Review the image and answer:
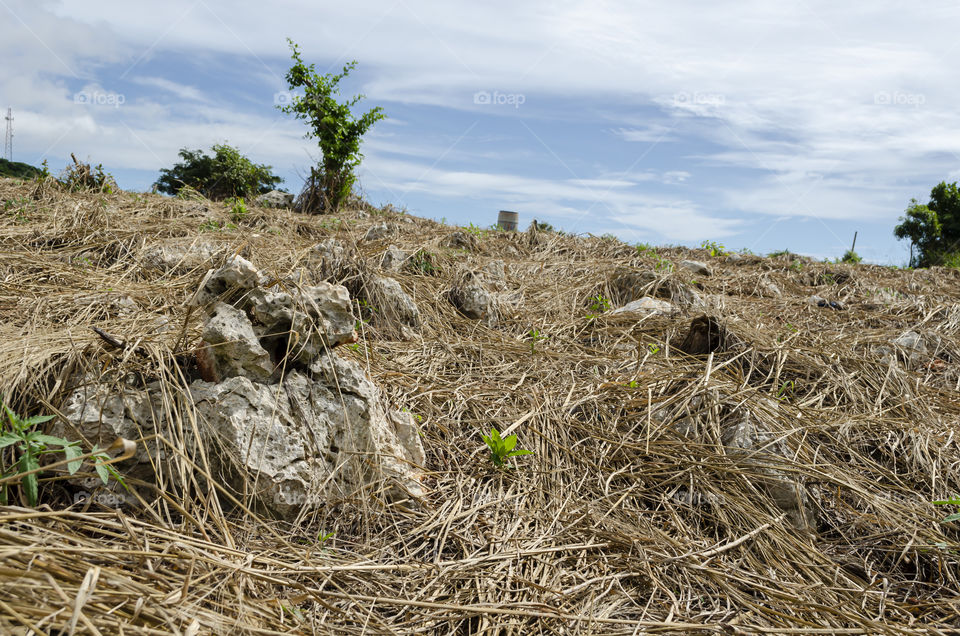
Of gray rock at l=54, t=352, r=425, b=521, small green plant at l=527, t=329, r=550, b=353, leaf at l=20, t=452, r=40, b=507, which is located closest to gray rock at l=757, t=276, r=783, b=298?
small green plant at l=527, t=329, r=550, b=353

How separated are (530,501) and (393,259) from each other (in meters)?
3.08

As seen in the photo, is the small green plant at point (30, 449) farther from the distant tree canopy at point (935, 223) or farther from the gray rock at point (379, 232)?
the distant tree canopy at point (935, 223)

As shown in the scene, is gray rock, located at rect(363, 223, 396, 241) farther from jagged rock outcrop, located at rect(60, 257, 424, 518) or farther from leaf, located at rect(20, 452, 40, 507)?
leaf, located at rect(20, 452, 40, 507)

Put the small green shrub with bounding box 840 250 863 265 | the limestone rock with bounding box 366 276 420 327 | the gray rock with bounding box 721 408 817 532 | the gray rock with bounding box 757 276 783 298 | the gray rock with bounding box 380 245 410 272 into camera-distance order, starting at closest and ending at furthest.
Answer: the gray rock with bounding box 721 408 817 532 < the limestone rock with bounding box 366 276 420 327 < the gray rock with bounding box 380 245 410 272 < the gray rock with bounding box 757 276 783 298 < the small green shrub with bounding box 840 250 863 265

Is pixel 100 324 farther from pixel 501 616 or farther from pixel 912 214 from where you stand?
pixel 912 214

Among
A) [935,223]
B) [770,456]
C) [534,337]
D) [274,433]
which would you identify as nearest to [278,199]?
[534,337]

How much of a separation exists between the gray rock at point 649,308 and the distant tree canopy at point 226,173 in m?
10.8

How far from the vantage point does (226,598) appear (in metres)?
1.49

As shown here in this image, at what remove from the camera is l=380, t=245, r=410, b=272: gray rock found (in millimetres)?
4797

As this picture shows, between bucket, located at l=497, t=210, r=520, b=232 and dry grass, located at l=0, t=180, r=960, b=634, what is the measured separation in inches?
206

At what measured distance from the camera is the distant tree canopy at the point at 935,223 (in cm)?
2702

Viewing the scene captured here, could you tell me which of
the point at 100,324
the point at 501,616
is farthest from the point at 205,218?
the point at 501,616

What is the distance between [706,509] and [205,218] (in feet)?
18.5

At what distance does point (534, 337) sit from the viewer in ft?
12.4
